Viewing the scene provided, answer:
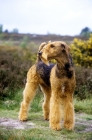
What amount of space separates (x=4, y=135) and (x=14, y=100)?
7.45 m

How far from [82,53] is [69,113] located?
17652mm

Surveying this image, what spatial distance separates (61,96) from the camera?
8953 millimetres

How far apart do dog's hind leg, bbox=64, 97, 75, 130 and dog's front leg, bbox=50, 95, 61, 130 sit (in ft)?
0.63

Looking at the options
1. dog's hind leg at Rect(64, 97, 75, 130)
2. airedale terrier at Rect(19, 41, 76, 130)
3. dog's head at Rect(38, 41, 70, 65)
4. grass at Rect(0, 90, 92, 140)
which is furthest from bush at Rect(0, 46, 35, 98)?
dog's head at Rect(38, 41, 70, 65)

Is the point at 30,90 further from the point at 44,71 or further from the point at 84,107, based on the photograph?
the point at 84,107

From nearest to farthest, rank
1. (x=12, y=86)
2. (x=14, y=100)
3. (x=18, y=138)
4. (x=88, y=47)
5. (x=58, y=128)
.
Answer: (x=18, y=138)
(x=58, y=128)
(x=14, y=100)
(x=12, y=86)
(x=88, y=47)

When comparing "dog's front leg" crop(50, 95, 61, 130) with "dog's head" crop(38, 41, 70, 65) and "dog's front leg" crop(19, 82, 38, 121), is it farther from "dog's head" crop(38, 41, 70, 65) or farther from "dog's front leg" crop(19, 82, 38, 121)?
"dog's front leg" crop(19, 82, 38, 121)

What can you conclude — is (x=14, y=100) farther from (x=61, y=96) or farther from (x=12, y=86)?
(x=61, y=96)

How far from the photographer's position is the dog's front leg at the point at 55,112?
8859mm

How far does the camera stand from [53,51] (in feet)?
27.8

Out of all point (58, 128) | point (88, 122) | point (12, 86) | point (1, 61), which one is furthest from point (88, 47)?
point (58, 128)

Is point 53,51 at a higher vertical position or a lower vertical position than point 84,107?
higher

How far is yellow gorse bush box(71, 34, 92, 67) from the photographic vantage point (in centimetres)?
2547

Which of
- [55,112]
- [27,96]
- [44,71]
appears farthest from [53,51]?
[27,96]
